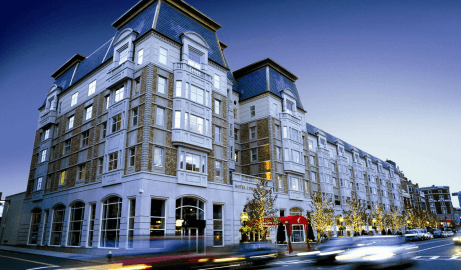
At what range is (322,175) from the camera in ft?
184

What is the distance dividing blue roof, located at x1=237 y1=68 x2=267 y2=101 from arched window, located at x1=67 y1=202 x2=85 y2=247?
25878 mm

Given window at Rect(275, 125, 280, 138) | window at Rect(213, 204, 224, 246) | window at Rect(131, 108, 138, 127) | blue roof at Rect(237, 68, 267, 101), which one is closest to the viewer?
window at Rect(131, 108, 138, 127)

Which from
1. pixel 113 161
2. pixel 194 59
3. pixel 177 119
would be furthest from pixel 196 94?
pixel 113 161

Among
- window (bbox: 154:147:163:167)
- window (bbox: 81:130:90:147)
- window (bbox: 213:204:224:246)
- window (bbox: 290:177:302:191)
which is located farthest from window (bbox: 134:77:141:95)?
window (bbox: 290:177:302:191)

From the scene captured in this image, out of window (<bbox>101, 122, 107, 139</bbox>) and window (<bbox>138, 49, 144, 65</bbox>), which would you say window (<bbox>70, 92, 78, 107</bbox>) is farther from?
window (<bbox>138, 49, 144, 65</bbox>)

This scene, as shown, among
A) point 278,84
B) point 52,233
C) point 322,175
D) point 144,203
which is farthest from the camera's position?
point 322,175

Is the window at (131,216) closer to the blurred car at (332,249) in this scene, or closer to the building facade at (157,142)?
the building facade at (157,142)

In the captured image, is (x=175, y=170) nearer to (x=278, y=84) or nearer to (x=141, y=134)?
(x=141, y=134)

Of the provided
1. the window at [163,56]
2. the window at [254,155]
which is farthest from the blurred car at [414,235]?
the window at [163,56]

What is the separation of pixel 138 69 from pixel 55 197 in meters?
18.9

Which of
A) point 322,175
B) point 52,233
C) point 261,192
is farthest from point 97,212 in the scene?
point 322,175

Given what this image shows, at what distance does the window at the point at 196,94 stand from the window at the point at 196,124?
6.13 ft

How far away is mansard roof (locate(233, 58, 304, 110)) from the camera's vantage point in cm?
4581

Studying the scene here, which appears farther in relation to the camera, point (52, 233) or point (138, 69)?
point (52, 233)
